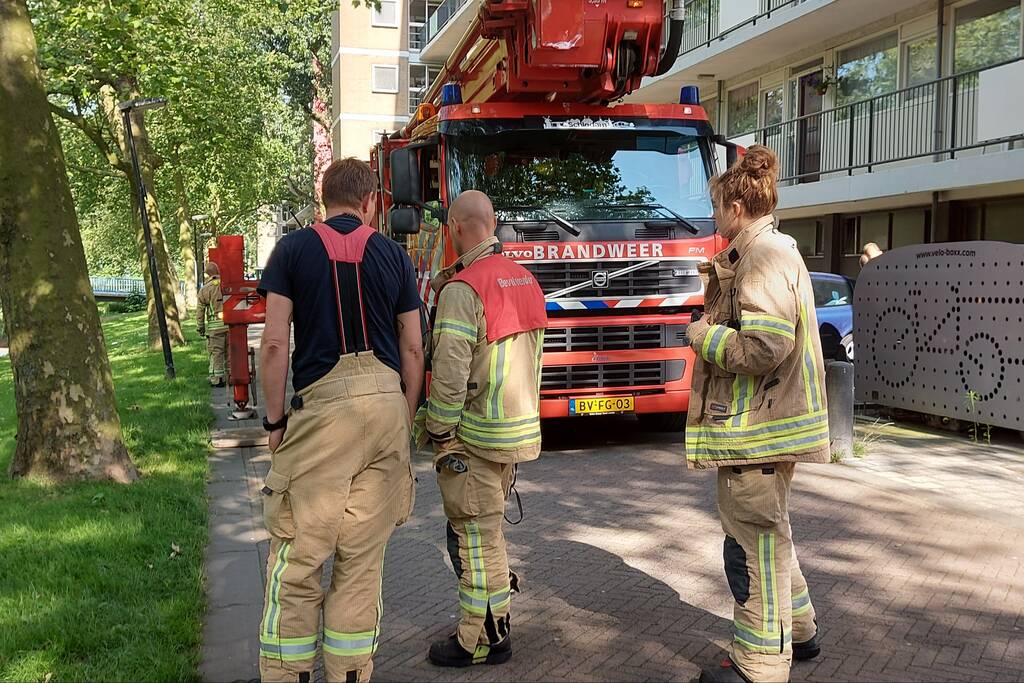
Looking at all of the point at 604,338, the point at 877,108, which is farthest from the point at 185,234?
the point at 604,338

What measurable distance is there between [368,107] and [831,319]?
37770 millimetres

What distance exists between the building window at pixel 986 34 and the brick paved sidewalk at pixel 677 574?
9.24 metres

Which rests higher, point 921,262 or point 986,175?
point 986,175

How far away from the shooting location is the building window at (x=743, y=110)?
2253cm

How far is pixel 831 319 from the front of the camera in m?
14.5

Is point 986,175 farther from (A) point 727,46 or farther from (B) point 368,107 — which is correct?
(B) point 368,107

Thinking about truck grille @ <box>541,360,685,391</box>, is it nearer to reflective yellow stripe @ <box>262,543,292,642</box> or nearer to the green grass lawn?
the green grass lawn

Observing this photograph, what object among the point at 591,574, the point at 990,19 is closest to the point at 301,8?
the point at 990,19

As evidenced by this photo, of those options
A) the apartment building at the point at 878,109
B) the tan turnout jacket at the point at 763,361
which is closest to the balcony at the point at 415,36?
the apartment building at the point at 878,109

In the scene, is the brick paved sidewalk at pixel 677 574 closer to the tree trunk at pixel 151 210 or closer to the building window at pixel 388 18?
the tree trunk at pixel 151 210

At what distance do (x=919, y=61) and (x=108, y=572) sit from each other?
16.2 metres

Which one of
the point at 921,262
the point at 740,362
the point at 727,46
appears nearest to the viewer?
the point at 740,362

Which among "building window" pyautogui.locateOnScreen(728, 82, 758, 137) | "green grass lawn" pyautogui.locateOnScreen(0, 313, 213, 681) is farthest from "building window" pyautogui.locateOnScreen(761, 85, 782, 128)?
"green grass lawn" pyautogui.locateOnScreen(0, 313, 213, 681)

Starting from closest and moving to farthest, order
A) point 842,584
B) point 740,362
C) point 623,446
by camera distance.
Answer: point 740,362, point 842,584, point 623,446
